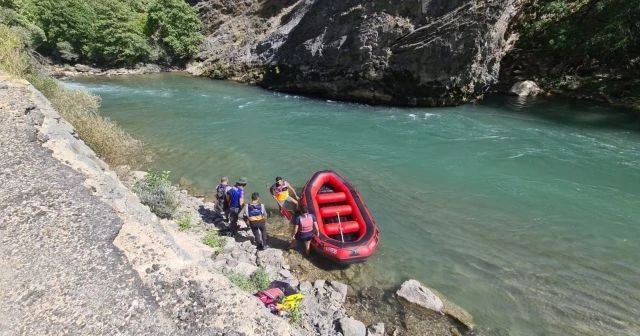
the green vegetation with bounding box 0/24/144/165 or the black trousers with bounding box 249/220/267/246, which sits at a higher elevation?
the green vegetation with bounding box 0/24/144/165

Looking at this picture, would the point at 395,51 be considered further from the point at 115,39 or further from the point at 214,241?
the point at 115,39

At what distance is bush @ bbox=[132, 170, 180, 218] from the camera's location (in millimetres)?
7414

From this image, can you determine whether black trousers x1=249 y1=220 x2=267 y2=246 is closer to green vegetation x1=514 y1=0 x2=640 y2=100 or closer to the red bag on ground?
the red bag on ground

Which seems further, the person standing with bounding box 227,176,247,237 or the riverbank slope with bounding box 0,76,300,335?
the person standing with bounding box 227,176,247,237

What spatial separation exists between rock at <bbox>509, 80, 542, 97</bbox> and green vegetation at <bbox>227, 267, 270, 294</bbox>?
20719 mm

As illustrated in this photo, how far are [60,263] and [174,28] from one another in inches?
1337

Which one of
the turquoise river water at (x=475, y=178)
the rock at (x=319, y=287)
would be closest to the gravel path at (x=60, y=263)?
the rock at (x=319, y=287)

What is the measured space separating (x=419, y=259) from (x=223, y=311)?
5.08m

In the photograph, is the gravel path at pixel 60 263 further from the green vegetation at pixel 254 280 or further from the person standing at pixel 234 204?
the person standing at pixel 234 204

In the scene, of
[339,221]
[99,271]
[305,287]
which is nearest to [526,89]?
[339,221]

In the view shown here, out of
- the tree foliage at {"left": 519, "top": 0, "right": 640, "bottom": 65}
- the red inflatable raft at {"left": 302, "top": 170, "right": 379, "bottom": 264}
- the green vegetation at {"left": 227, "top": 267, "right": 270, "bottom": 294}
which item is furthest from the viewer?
the tree foliage at {"left": 519, "top": 0, "right": 640, "bottom": 65}

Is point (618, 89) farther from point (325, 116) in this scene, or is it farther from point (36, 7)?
point (36, 7)

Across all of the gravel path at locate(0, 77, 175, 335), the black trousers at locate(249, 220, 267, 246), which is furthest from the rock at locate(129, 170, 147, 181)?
the gravel path at locate(0, 77, 175, 335)

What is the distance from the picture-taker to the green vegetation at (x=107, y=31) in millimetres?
32156
